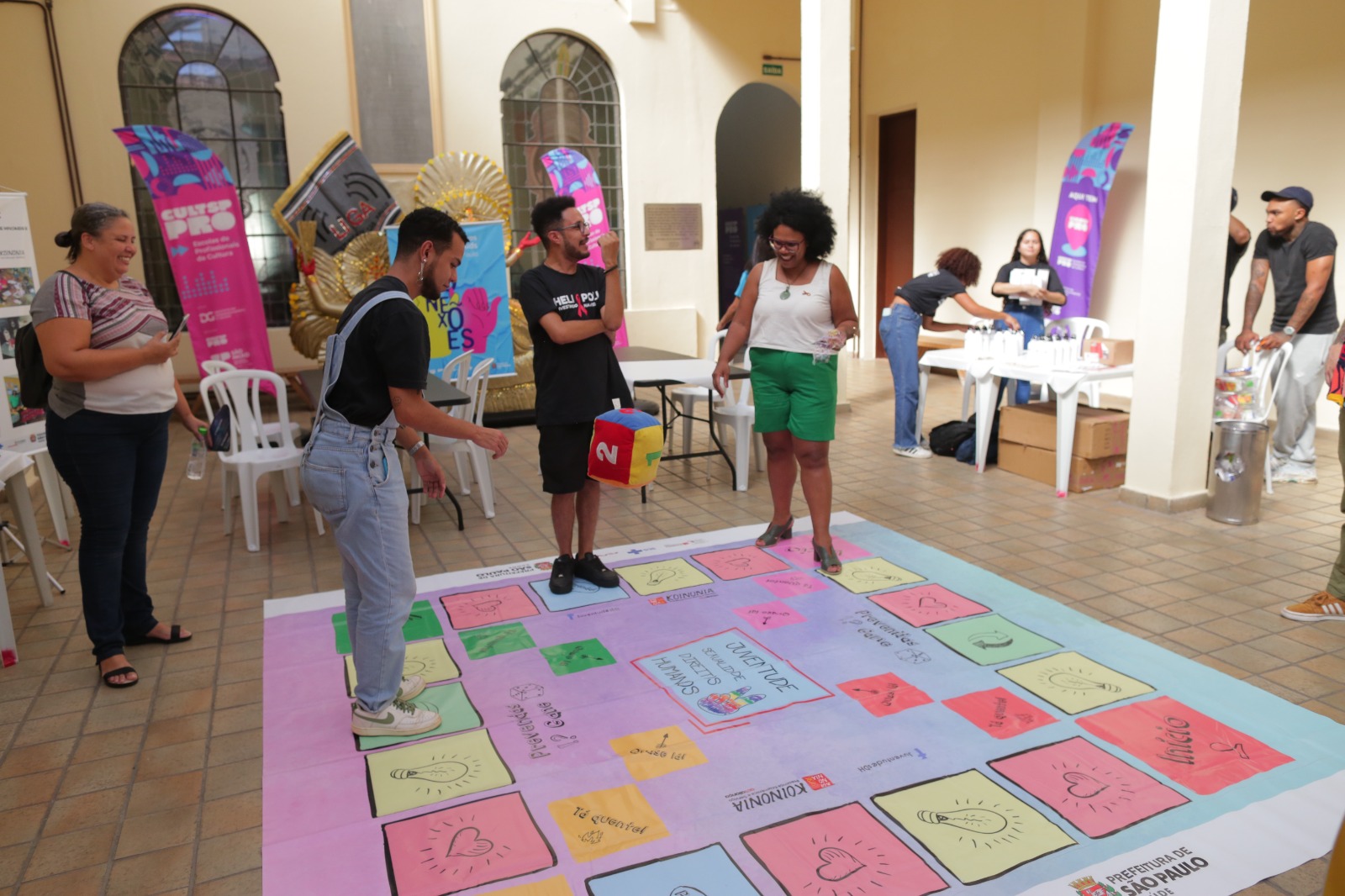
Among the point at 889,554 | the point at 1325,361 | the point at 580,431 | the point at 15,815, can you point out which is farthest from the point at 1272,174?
the point at 15,815

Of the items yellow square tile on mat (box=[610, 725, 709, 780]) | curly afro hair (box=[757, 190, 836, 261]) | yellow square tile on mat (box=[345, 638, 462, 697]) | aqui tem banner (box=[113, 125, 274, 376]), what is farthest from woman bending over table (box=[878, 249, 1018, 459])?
aqui tem banner (box=[113, 125, 274, 376])

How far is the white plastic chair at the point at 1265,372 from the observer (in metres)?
5.32

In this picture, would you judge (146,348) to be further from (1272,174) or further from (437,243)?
(1272,174)

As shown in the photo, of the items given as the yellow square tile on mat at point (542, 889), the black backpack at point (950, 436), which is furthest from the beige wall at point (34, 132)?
the yellow square tile on mat at point (542, 889)

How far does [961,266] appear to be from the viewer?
22.0 ft

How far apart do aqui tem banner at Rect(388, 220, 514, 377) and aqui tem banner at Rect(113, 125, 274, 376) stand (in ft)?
4.12

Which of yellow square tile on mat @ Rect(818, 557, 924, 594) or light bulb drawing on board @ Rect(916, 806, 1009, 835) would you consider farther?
yellow square tile on mat @ Rect(818, 557, 924, 594)

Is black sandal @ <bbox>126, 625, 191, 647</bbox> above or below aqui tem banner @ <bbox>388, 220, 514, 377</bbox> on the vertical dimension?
below

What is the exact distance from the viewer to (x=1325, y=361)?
19.2 feet

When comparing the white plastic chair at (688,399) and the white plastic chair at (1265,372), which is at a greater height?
the white plastic chair at (1265,372)

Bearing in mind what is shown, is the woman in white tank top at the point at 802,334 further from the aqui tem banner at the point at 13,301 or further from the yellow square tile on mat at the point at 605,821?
the aqui tem banner at the point at 13,301

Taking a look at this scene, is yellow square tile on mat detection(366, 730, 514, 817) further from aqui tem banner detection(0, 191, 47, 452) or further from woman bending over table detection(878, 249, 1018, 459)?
Answer: woman bending over table detection(878, 249, 1018, 459)

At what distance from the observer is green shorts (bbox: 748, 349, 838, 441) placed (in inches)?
164

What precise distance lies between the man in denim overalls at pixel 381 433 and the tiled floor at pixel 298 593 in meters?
0.63
